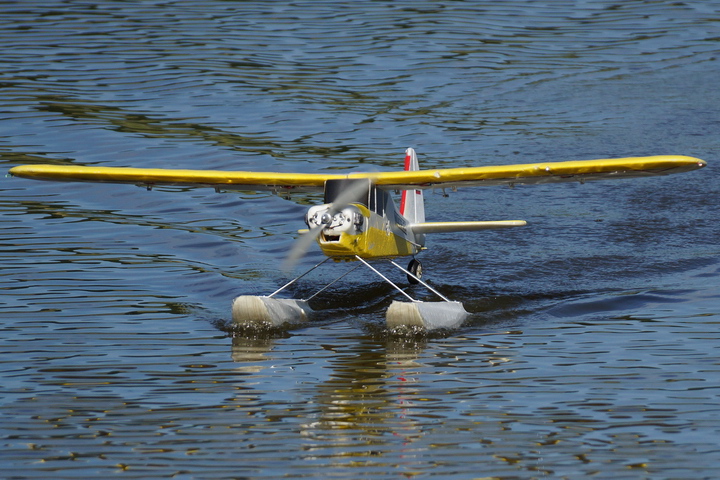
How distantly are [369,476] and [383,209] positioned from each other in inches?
226

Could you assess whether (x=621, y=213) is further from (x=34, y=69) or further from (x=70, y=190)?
(x=34, y=69)

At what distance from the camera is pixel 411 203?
13.8 meters

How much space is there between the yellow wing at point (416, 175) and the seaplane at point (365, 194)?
1 cm

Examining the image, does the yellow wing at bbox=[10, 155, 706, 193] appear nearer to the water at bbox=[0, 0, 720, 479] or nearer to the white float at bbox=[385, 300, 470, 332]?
the water at bbox=[0, 0, 720, 479]

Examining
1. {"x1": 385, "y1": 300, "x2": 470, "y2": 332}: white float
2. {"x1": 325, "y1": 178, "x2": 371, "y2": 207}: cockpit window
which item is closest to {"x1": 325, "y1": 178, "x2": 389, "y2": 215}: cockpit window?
{"x1": 325, "y1": 178, "x2": 371, "y2": 207}: cockpit window

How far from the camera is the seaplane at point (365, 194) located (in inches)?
404

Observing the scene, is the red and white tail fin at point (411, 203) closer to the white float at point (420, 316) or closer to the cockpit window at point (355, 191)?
the cockpit window at point (355, 191)

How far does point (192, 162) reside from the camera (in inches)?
800

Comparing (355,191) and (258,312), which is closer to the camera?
(258,312)

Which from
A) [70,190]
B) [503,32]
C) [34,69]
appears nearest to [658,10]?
[503,32]

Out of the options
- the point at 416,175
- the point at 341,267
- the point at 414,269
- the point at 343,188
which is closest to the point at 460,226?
the point at 414,269

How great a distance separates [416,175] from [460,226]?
1830mm

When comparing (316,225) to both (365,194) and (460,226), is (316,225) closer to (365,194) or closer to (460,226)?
(365,194)

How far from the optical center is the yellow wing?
34.8 feet
